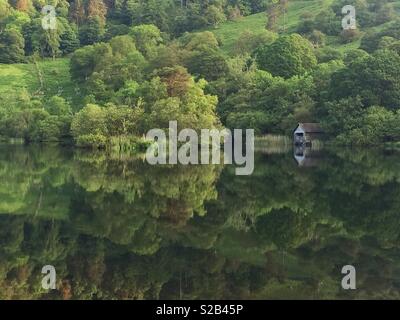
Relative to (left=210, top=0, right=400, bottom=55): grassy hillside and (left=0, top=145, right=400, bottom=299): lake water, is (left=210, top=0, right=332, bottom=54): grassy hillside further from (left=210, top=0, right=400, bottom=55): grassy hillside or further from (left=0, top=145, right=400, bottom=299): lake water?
(left=0, top=145, right=400, bottom=299): lake water

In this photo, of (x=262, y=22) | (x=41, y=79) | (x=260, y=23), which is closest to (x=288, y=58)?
(x=260, y=23)

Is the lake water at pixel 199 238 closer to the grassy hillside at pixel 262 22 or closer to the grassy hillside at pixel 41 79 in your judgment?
the grassy hillside at pixel 41 79

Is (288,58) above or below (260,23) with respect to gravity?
below

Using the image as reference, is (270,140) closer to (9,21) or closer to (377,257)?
(377,257)

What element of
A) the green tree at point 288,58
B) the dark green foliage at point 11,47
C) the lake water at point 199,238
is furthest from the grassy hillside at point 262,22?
the lake water at point 199,238

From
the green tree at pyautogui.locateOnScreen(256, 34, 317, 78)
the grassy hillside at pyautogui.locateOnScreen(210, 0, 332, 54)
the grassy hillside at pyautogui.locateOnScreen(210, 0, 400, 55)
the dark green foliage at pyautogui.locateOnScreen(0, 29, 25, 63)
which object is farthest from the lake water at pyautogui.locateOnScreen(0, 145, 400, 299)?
the grassy hillside at pyautogui.locateOnScreen(210, 0, 332, 54)

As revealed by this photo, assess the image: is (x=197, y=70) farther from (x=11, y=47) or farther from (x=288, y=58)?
(x=11, y=47)
